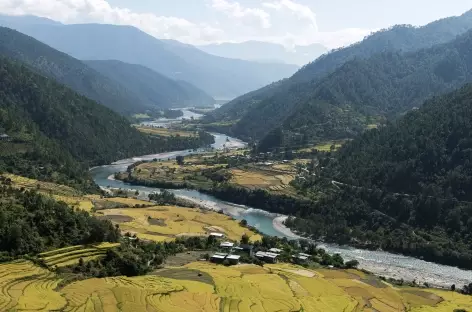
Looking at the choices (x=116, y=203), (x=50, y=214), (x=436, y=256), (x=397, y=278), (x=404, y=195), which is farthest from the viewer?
(x=404, y=195)

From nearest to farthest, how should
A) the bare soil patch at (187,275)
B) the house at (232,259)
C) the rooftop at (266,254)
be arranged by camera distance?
1. the bare soil patch at (187,275)
2. the house at (232,259)
3. the rooftop at (266,254)

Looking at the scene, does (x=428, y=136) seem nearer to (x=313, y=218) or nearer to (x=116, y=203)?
(x=313, y=218)

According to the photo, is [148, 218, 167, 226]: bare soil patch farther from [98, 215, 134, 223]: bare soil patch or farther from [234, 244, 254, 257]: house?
[234, 244, 254, 257]: house

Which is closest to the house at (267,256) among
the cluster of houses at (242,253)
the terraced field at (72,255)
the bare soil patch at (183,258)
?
the cluster of houses at (242,253)

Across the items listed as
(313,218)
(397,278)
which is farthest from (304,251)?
Result: (313,218)

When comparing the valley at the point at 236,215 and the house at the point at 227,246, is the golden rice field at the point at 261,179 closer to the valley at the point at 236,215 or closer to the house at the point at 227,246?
the valley at the point at 236,215

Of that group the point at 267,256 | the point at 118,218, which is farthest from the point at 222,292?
the point at 118,218

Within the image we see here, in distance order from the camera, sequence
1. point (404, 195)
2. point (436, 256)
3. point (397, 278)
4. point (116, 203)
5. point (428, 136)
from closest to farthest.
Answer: point (397, 278) < point (436, 256) < point (116, 203) < point (404, 195) < point (428, 136)

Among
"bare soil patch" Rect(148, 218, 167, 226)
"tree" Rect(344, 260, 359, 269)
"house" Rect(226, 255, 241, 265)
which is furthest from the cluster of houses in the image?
"bare soil patch" Rect(148, 218, 167, 226)
